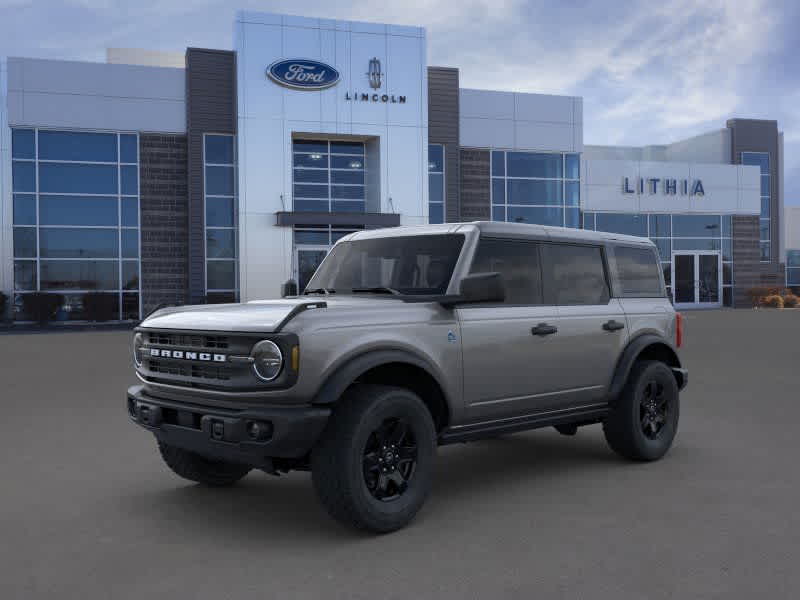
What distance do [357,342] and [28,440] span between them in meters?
4.64

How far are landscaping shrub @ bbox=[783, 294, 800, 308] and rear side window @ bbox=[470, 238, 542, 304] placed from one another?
40.0m

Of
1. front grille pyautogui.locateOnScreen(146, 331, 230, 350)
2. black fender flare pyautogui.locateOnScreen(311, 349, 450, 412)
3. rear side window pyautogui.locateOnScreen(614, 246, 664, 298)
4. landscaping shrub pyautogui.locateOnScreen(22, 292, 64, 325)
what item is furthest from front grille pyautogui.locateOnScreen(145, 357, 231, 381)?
landscaping shrub pyautogui.locateOnScreen(22, 292, 64, 325)

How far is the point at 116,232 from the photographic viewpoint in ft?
96.4

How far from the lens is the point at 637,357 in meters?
6.93

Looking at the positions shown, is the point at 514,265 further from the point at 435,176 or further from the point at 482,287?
the point at 435,176

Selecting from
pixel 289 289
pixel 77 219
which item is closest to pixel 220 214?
pixel 77 219

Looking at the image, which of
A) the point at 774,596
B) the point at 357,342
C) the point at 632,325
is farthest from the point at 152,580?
the point at 632,325

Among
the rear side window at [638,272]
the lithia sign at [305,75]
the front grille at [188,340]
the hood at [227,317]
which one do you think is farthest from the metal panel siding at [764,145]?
the front grille at [188,340]

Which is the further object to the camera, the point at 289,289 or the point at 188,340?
the point at 289,289

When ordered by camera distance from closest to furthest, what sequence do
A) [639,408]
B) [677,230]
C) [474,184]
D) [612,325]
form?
[612,325], [639,408], [474,184], [677,230]

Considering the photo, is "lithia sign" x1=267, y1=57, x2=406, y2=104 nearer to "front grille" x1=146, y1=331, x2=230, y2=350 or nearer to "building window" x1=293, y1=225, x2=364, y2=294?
"building window" x1=293, y1=225, x2=364, y2=294

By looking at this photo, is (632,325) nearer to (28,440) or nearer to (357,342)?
(357,342)

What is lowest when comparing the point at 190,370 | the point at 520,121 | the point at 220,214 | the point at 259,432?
the point at 259,432

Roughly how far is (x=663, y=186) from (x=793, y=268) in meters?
21.8
